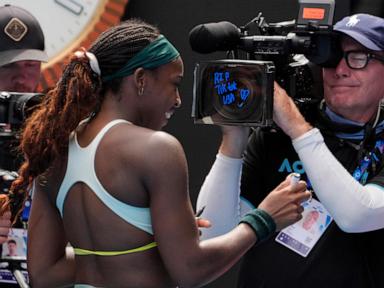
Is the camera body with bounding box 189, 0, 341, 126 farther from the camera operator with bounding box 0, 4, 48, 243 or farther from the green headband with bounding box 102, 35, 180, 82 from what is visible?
the camera operator with bounding box 0, 4, 48, 243

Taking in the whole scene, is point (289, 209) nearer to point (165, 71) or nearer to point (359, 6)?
point (165, 71)

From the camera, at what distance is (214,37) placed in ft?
7.04

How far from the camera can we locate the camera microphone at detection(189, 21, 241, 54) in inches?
84.6

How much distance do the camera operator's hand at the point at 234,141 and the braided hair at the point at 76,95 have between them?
0.42 m

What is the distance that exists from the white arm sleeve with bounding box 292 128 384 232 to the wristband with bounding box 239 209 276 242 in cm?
21

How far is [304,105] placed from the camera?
91.2 inches

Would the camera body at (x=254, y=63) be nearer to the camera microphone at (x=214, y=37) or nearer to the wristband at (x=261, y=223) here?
the camera microphone at (x=214, y=37)

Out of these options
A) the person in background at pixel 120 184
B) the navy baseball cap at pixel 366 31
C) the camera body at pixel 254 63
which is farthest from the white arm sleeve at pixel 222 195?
the navy baseball cap at pixel 366 31

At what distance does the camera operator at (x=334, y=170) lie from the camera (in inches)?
81.7

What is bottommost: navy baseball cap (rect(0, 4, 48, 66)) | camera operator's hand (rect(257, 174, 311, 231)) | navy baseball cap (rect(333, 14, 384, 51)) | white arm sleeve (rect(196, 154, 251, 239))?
white arm sleeve (rect(196, 154, 251, 239))

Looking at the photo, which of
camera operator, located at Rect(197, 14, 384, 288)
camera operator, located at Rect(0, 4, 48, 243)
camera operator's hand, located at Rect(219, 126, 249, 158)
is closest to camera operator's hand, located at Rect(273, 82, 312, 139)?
camera operator, located at Rect(197, 14, 384, 288)

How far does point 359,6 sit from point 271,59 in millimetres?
1196

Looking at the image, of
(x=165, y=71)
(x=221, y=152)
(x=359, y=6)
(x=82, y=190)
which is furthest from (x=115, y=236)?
(x=359, y=6)

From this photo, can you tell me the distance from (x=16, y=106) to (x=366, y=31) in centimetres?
97
